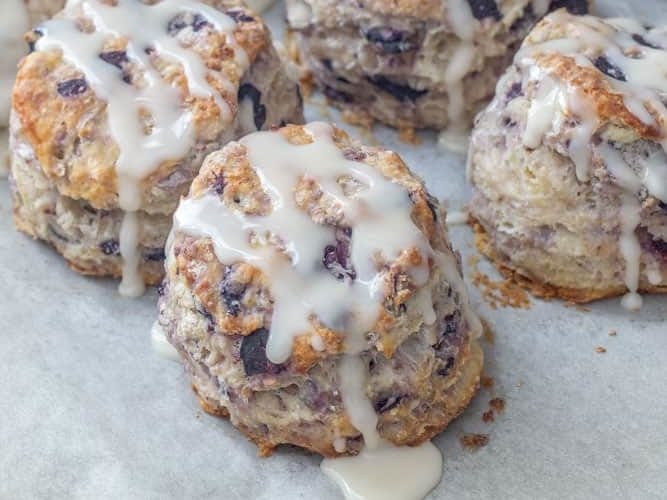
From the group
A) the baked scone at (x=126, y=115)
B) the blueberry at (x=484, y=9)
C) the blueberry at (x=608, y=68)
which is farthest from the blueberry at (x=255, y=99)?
the blueberry at (x=608, y=68)

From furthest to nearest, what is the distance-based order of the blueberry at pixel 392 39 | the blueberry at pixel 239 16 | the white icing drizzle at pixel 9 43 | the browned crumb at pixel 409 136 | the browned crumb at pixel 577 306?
the browned crumb at pixel 409 136 → the white icing drizzle at pixel 9 43 → the blueberry at pixel 392 39 → the blueberry at pixel 239 16 → the browned crumb at pixel 577 306

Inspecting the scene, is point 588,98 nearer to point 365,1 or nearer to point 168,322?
point 365,1

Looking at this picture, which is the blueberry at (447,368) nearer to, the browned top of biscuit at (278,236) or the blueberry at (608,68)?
the browned top of biscuit at (278,236)

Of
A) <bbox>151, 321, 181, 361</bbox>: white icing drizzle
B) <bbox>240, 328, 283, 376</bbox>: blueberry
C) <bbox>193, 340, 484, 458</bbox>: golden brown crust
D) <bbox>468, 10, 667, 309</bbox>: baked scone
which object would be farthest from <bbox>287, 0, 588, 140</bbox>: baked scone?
<bbox>240, 328, 283, 376</bbox>: blueberry

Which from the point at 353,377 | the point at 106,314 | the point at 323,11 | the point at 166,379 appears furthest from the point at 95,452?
the point at 323,11

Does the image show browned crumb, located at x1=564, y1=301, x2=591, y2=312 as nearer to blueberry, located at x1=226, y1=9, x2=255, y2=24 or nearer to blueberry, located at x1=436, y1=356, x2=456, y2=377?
blueberry, located at x1=436, y1=356, x2=456, y2=377
